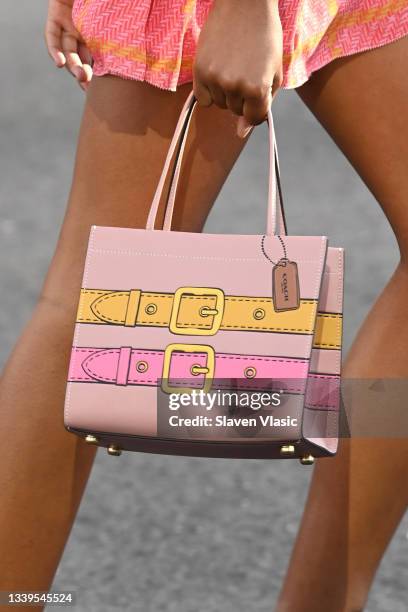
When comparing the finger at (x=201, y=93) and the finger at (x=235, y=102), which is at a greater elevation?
the finger at (x=201, y=93)

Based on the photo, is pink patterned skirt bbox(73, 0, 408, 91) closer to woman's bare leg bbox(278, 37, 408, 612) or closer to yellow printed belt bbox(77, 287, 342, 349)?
woman's bare leg bbox(278, 37, 408, 612)

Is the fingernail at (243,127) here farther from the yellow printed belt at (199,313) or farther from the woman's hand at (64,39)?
the woman's hand at (64,39)

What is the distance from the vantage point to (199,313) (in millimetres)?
1730

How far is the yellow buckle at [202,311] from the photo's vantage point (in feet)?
5.67

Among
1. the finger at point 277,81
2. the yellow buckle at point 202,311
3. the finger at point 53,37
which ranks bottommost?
the yellow buckle at point 202,311

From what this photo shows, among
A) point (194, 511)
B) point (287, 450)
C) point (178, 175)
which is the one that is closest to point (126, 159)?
point (178, 175)

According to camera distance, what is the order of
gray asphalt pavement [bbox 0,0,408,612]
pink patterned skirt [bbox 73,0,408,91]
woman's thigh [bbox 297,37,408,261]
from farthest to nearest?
gray asphalt pavement [bbox 0,0,408,612] < woman's thigh [bbox 297,37,408,261] < pink patterned skirt [bbox 73,0,408,91]

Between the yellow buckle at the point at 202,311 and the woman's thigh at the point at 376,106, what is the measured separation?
0.36m

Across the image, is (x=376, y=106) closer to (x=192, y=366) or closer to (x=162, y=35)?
(x=162, y=35)

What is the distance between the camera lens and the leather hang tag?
1.72 m

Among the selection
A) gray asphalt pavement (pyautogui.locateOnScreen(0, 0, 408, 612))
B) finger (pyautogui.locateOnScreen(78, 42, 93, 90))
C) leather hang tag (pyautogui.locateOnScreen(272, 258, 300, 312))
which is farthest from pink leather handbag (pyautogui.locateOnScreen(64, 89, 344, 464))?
gray asphalt pavement (pyautogui.locateOnScreen(0, 0, 408, 612))

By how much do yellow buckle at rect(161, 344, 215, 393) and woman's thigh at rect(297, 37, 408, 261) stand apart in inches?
16.2

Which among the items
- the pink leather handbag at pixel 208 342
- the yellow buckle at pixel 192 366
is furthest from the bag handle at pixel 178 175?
the yellow buckle at pixel 192 366

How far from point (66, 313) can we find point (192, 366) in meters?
0.24
